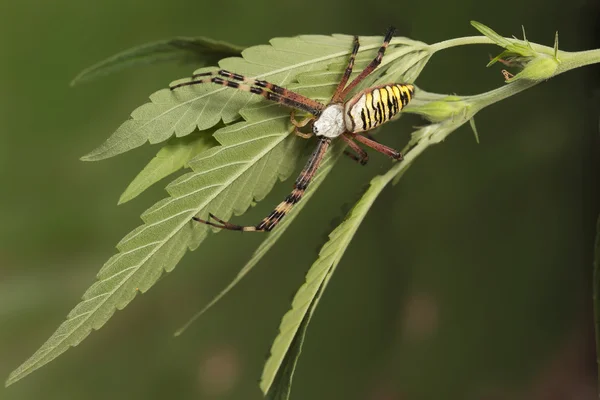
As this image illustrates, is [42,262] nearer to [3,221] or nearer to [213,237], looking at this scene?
[3,221]

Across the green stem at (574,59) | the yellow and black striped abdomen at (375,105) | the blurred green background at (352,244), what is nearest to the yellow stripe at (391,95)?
the yellow and black striped abdomen at (375,105)

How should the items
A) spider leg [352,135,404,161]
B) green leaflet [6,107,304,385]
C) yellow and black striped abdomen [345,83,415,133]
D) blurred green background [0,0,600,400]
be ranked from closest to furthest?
green leaflet [6,107,304,385] < yellow and black striped abdomen [345,83,415,133] < spider leg [352,135,404,161] < blurred green background [0,0,600,400]

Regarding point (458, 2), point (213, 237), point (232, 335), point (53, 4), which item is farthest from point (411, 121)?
point (53, 4)

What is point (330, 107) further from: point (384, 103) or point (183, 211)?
point (183, 211)

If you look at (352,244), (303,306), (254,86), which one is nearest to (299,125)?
(254,86)

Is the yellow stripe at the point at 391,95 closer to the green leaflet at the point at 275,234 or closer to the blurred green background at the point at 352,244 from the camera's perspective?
the green leaflet at the point at 275,234

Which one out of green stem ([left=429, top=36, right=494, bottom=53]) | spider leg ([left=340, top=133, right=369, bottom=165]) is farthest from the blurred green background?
green stem ([left=429, top=36, right=494, bottom=53])

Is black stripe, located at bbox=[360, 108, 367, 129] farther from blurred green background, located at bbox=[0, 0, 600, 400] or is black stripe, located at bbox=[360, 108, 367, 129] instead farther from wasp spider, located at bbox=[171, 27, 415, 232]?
blurred green background, located at bbox=[0, 0, 600, 400]
